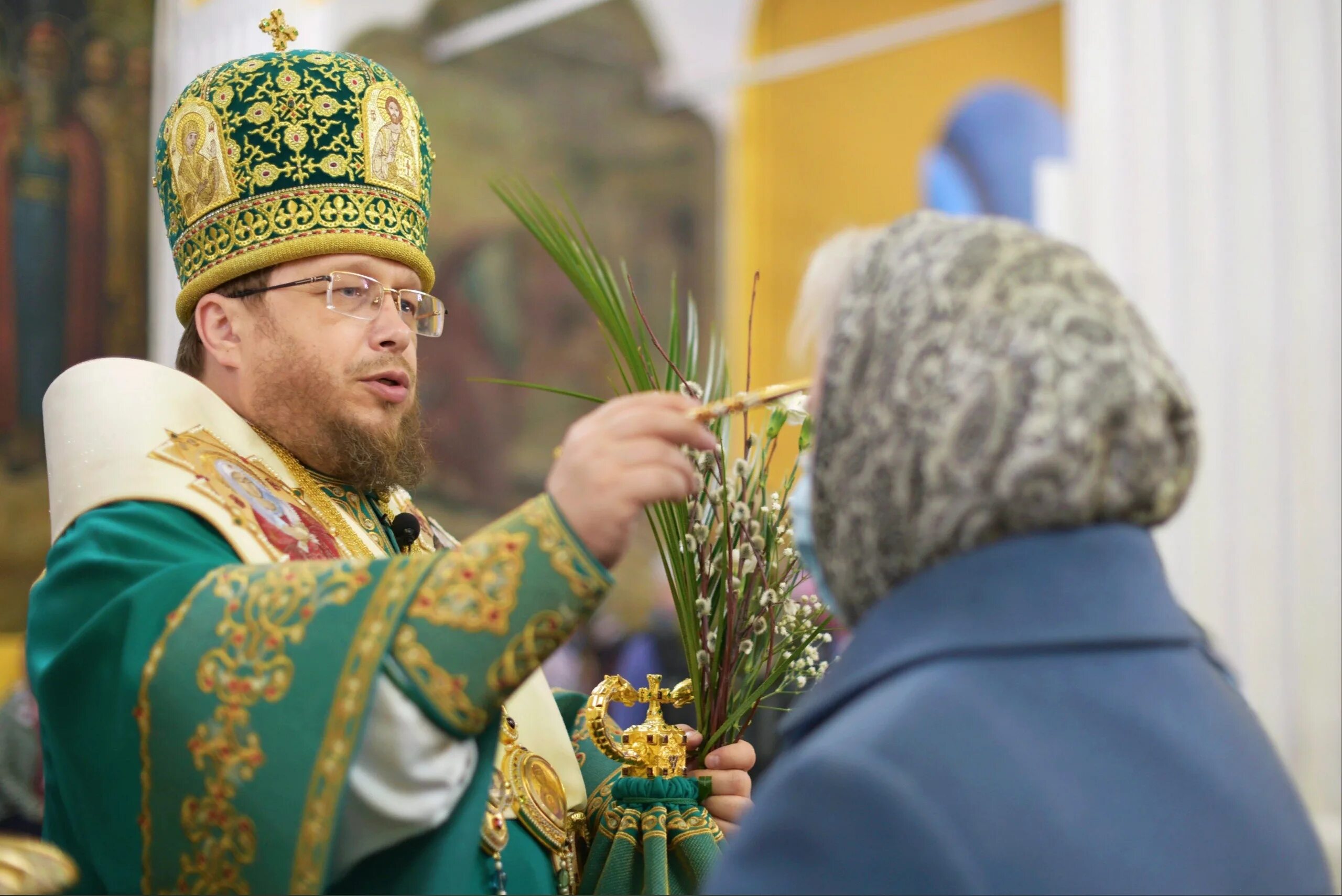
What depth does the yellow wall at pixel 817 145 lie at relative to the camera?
12281 millimetres

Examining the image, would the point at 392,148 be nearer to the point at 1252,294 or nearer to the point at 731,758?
the point at 731,758

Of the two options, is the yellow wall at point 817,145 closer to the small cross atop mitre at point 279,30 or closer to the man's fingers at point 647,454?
the small cross atop mitre at point 279,30

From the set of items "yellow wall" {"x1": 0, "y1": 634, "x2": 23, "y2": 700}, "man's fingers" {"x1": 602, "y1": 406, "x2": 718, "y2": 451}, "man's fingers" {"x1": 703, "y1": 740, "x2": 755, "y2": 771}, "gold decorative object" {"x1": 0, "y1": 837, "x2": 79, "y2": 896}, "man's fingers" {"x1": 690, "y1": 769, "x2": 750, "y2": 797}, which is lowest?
"yellow wall" {"x1": 0, "y1": 634, "x2": 23, "y2": 700}

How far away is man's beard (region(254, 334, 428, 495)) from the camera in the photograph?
2.51 metres

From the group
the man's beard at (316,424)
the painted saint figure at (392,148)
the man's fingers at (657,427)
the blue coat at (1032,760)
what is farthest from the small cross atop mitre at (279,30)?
the blue coat at (1032,760)

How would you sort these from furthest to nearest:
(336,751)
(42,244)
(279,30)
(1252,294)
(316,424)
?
(42,244) < (1252,294) < (279,30) < (316,424) < (336,751)

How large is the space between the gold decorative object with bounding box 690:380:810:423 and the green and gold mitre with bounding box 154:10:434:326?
1.04 m

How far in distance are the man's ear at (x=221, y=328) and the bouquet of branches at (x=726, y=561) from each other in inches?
23.2

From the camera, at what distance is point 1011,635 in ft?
4.49

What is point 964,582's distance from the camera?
4.55 ft

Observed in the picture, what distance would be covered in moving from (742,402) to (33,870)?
39.0 inches

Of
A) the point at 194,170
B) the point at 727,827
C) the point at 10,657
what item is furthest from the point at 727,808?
the point at 10,657

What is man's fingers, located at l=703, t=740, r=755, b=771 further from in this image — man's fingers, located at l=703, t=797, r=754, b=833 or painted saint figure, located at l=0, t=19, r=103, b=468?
painted saint figure, located at l=0, t=19, r=103, b=468

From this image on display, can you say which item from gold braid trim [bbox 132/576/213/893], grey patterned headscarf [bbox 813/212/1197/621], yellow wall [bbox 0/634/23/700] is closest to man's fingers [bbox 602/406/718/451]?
grey patterned headscarf [bbox 813/212/1197/621]
